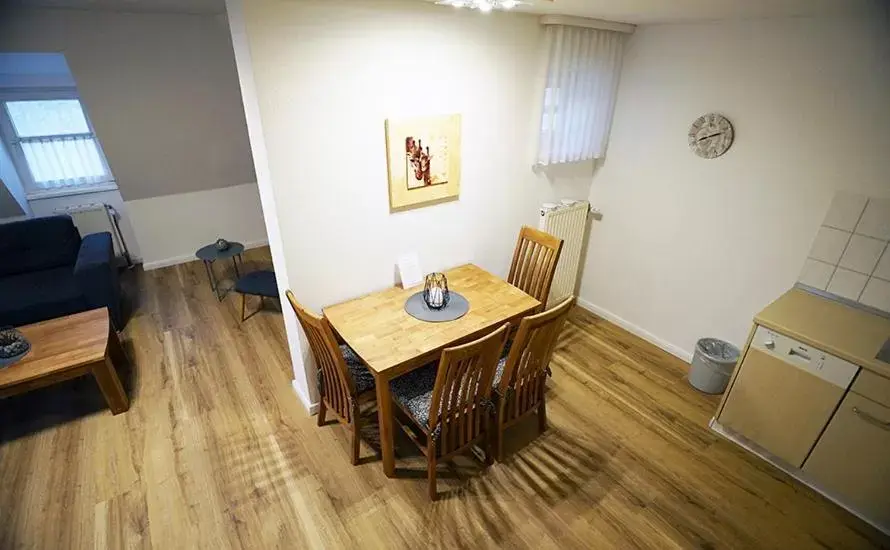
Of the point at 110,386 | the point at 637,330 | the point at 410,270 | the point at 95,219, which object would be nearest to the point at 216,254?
the point at 110,386

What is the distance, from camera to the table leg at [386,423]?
5.82 feet

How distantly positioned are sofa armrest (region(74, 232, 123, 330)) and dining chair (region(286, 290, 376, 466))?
2.11 m

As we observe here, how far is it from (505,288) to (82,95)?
360 cm

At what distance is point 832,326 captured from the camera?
1.92 metres

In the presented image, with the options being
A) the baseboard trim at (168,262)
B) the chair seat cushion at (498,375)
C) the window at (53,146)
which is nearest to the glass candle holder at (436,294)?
the chair seat cushion at (498,375)

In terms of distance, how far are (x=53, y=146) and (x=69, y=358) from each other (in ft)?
10.1

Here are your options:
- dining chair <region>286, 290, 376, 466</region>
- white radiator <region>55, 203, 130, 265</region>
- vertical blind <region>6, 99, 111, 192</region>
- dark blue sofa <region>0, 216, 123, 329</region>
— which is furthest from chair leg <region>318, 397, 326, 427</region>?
vertical blind <region>6, 99, 111, 192</region>

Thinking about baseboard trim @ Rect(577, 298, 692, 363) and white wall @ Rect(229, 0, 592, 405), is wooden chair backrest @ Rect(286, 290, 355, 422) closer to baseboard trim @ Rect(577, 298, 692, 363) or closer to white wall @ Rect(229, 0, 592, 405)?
white wall @ Rect(229, 0, 592, 405)

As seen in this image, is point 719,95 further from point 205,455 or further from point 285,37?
point 205,455

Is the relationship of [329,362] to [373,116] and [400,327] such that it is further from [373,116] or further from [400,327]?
[373,116]

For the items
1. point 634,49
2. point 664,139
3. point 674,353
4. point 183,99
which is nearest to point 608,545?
point 674,353

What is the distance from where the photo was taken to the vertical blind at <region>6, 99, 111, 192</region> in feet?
12.7

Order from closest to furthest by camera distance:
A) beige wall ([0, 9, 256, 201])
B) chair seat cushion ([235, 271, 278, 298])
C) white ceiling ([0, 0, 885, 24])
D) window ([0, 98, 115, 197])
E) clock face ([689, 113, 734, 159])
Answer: white ceiling ([0, 0, 885, 24]), clock face ([689, 113, 734, 159]), beige wall ([0, 9, 256, 201]), chair seat cushion ([235, 271, 278, 298]), window ([0, 98, 115, 197])

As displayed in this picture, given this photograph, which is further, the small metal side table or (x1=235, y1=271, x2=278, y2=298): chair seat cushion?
the small metal side table
